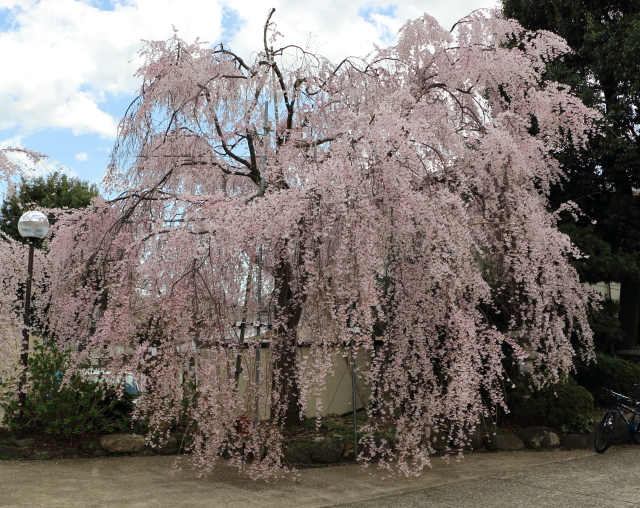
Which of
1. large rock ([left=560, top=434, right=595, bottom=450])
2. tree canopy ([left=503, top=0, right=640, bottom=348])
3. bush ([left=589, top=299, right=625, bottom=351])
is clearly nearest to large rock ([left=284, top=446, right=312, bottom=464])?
large rock ([left=560, top=434, right=595, bottom=450])

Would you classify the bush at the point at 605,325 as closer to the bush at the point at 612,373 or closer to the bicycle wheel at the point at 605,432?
the bush at the point at 612,373

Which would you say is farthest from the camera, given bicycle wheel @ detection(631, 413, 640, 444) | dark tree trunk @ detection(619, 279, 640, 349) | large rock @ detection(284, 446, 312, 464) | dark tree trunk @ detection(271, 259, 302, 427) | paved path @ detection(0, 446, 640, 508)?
dark tree trunk @ detection(619, 279, 640, 349)

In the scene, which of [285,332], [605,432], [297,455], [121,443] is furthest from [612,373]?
[121,443]

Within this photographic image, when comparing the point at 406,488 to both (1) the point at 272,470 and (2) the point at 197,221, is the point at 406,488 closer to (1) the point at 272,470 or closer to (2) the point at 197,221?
(1) the point at 272,470

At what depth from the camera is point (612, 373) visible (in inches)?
389

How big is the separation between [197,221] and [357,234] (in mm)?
1579

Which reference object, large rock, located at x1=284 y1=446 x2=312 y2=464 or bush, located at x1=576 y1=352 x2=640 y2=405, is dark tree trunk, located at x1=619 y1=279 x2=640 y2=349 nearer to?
bush, located at x1=576 y1=352 x2=640 y2=405

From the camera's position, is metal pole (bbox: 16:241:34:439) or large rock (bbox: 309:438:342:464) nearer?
large rock (bbox: 309:438:342:464)

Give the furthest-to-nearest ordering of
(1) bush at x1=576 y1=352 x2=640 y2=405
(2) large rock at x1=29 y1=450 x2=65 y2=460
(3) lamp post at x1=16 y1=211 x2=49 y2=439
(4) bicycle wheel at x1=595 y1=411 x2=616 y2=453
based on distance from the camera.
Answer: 1. (1) bush at x1=576 y1=352 x2=640 y2=405
2. (4) bicycle wheel at x1=595 y1=411 x2=616 y2=453
3. (3) lamp post at x1=16 y1=211 x2=49 y2=439
4. (2) large rock at x1=29 y1=450 x2=65 y2=460

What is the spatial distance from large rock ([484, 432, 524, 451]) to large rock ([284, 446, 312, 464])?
265 cm

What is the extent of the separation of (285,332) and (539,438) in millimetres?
4195

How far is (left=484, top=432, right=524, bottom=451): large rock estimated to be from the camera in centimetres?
801

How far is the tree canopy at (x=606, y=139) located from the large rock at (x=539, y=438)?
9.95 feet

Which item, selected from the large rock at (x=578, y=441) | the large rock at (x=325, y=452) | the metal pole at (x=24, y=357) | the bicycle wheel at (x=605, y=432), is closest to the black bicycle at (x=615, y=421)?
the bicycle wheel at (x=605, y=432)
